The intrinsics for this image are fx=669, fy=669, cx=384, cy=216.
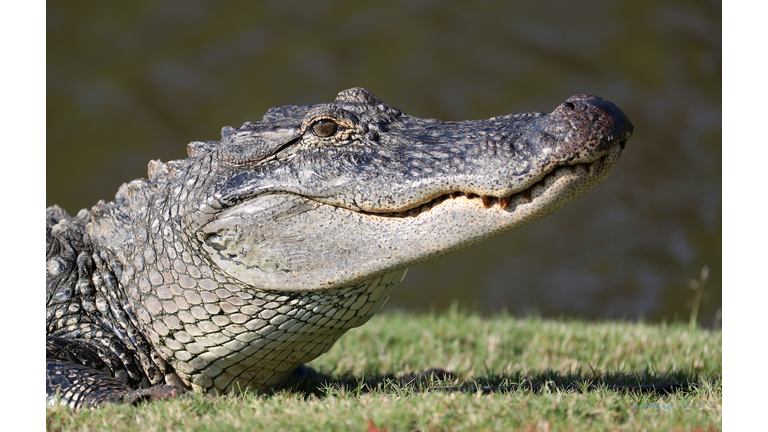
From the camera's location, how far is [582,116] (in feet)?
6.31

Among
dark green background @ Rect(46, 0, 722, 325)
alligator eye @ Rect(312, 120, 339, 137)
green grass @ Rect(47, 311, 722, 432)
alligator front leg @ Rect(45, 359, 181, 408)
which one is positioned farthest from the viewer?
dark green background @ Rect(46, 0, 722, 325)

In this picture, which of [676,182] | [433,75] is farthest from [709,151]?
[433,75]

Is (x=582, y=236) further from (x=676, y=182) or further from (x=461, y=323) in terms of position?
(x=461, y=323)

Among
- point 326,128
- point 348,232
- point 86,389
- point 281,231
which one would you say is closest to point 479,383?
point 348,232

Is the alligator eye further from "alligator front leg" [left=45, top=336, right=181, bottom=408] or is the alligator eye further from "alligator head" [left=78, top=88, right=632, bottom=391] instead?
"alligator front leg" [left=45, top=336, right=181, bottom=408]

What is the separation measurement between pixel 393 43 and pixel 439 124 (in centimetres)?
893

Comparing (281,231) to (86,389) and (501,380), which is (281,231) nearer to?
(86,389)

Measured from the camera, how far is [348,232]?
2.14 metres

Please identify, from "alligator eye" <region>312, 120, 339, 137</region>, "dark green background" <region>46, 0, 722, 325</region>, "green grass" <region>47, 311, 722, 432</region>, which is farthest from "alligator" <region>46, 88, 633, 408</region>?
"dark green background" <region>46, 0, 722, 325</region>

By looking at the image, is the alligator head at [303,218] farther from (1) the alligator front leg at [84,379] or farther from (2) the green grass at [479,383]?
(2) the green grass at [479,383]

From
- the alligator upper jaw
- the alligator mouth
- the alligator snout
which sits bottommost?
the alligator upper jaw

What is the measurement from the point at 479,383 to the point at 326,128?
1.19 metres

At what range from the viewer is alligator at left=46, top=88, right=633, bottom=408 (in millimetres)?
1960

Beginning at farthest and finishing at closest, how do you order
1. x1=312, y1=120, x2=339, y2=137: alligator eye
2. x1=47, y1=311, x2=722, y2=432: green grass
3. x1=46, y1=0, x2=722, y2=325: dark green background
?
1. x1=46, y1=0, x2=722, y2=325: dark green background
2. x1=312, y1=120, x2=339, y2=137: alligator eye
3. x1=47, y1=311, x2=722, y2=432: green grass
